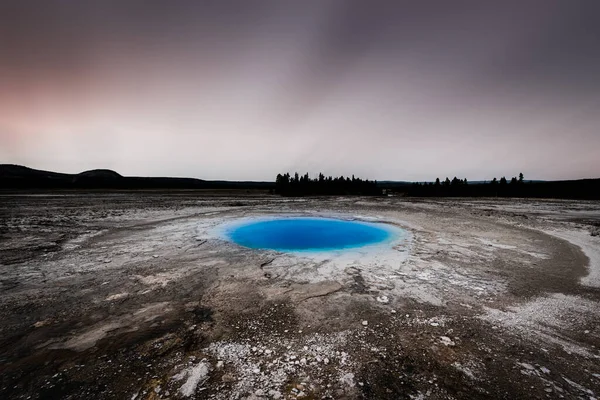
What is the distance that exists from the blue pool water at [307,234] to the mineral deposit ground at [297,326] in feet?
8.58

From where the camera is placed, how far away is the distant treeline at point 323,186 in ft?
226

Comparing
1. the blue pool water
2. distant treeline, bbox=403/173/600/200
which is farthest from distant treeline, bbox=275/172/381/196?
the blue pool water

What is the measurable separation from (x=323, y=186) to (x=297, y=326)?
67.0 metres

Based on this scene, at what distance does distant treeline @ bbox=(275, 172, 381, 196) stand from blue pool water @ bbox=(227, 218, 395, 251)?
167ft

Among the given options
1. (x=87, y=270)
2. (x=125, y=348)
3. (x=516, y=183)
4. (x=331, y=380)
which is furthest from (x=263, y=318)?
(x=516, y=183)

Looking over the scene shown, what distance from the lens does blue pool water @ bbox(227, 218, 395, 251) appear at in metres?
11.3

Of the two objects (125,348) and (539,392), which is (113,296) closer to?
(125,348)

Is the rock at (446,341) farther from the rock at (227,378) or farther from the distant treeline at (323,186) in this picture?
the distant treeline at (323,186)

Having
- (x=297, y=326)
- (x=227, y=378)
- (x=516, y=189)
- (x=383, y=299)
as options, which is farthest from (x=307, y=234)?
(x=516, y=189)

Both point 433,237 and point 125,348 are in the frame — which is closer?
point 125,348

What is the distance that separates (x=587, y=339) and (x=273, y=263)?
6.94m

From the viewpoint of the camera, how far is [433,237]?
11.9 m

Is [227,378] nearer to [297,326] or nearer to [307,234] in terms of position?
[297,326]

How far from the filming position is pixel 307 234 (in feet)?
46.6
